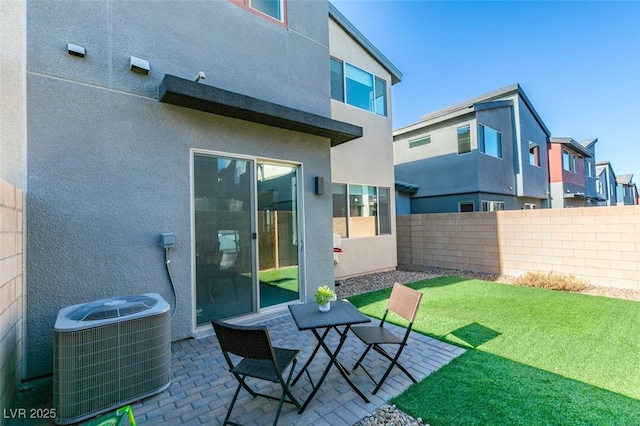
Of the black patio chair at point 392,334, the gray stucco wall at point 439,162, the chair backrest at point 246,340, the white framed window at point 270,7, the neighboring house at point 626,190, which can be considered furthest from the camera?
the neighboring house at point 626,190

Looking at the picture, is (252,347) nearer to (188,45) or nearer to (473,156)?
(188,45)

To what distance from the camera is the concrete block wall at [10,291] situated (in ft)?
7.64

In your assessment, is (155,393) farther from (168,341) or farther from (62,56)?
(62,56)

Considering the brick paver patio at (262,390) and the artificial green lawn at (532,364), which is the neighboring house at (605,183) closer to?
the artificial green lawn at (532,364)

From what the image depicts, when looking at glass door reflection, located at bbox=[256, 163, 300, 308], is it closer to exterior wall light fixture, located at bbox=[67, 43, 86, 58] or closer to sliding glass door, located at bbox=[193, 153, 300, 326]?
sliding glass door, located at bbox=[193, 153, 300, 326]

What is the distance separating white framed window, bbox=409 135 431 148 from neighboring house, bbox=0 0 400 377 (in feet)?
32.8

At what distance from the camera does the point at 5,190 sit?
2.47 m

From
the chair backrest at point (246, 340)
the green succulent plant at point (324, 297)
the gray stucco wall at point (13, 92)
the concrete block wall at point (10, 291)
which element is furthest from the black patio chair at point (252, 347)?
the gray stucco wall at point (13, 92)

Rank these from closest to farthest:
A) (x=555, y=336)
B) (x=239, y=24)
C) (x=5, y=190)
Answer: (x=5, y=190)
(x=555, y=336)
(x=239, y=24)

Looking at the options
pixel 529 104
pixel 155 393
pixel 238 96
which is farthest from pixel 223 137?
pixel 529 104

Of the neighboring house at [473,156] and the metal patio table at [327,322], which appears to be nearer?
the metal patio table at [327,322]

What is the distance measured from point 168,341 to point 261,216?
2459mm

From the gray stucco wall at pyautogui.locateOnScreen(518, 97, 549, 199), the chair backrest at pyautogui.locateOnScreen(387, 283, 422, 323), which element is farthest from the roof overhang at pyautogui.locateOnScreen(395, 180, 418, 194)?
the chair backrest at pyautogui.locateOnScreen(387, 283, 422, 323)

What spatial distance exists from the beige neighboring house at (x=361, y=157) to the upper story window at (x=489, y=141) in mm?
5846
